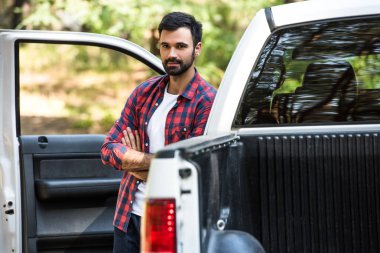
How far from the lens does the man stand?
13.2 feet

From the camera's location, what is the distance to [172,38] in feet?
13.5

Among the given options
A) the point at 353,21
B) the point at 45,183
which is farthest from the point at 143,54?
the point at 353,21

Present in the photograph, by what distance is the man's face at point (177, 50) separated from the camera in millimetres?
4066

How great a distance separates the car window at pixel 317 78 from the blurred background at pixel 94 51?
16.4 ft

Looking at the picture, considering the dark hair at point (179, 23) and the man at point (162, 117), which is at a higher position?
the dark hair at point (179, 23)

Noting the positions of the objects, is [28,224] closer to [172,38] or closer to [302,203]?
[172,38]

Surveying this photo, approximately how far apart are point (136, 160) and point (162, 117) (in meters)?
0.25

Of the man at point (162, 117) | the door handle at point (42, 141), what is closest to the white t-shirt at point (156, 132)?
the man at point (162, 117)

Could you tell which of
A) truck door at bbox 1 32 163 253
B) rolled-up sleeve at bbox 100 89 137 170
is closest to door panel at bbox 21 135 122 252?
truck door at bbox 1 32 163 253

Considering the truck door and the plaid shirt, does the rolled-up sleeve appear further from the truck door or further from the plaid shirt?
the truck door

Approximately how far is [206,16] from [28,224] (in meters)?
8.47

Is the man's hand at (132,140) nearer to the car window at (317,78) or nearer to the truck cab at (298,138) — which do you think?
the truck cab at (298,138)

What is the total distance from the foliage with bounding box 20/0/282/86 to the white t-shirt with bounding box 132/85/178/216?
705 cm

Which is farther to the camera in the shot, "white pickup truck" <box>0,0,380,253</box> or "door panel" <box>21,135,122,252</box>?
"door panel" <box>21,135,122,252</box>
